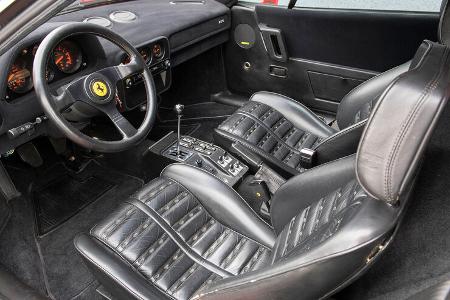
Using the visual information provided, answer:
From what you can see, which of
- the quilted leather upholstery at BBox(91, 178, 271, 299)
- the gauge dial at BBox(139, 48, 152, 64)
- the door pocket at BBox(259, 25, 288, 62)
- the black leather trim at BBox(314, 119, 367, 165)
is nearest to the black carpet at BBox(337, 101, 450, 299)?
the black leather trim at BBox(314, 119, 367, 165)

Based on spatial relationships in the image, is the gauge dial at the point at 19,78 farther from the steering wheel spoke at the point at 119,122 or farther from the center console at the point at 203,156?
the center console at the point at 203,156

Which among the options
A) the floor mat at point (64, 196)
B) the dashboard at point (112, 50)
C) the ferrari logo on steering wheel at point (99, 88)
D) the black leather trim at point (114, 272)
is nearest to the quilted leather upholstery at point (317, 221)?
the black leather trim at point (114, 272)

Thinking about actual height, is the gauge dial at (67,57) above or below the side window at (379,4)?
above

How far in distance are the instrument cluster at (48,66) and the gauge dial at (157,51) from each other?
495mm

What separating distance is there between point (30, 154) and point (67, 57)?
2.29 ft

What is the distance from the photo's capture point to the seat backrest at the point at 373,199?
0.78 metres

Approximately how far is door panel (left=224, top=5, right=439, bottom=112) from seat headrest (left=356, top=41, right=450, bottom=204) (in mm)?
1460

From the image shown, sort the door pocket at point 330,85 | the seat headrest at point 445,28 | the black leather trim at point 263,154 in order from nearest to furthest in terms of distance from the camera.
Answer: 1. the seat headrest at point 445,28
2. the black leather trim at point 263,154
3. the door pocket at point 330,85

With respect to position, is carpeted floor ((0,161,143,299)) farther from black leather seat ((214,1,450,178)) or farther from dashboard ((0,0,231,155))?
A: black leather seat ((214,1,450,178))

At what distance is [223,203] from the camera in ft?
5.65

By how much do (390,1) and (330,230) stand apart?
1.65m

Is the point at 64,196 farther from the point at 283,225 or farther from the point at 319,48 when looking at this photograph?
the point at 319,48

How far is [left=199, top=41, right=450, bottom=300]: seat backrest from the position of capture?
0.78m

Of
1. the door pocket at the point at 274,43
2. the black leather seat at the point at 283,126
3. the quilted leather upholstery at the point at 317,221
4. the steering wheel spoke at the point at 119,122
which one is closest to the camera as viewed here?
the quilted leather upholstery at the point at 317,221
